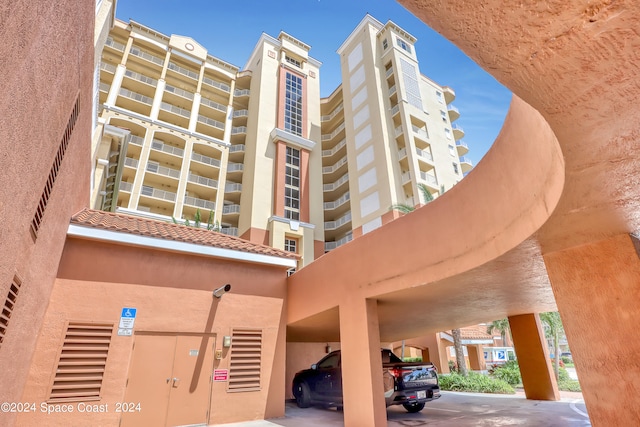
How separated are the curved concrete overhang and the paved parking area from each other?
2257 millimetres

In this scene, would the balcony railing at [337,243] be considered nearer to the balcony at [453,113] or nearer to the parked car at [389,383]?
the balcony at [453,113]

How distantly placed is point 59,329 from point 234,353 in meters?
3.67

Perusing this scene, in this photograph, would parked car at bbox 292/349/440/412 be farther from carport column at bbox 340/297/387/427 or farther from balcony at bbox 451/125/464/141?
balcony at bbox 451/125/464/141

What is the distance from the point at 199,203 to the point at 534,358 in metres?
26.0

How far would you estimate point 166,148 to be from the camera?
29.0m

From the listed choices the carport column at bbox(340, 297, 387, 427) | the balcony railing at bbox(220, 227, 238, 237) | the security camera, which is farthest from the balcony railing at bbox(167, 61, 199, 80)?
the carport column at bbox(340, 297, 387, 427)

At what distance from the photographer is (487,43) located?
1.52 m

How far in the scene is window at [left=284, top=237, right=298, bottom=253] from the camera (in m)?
27.7

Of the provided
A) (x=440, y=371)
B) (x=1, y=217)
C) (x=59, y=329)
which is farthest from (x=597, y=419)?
(x=440, y=371)

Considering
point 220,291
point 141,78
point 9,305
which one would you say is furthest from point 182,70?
point 9,305

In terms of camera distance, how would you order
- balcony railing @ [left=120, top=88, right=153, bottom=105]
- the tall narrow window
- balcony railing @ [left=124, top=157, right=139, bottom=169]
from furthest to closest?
the tall narrow window, balcony railing @ [left=120, top=88, right=153, bottom=105], balcony railing @ [left=124, top=157, right=139, bottom=169]

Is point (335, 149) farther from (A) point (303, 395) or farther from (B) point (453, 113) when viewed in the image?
(A) point (303, 395)

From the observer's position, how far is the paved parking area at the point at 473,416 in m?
6.73

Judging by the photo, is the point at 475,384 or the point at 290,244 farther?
the point at 290,244
